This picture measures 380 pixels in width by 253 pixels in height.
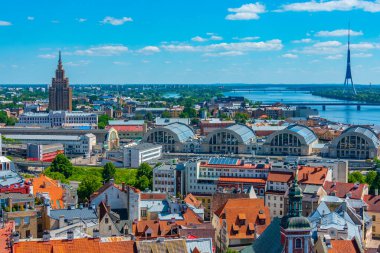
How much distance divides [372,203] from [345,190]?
3.49 meters

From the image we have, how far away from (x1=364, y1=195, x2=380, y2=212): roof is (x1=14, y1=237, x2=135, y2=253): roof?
3114 centimetres

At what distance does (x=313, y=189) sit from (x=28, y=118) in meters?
129

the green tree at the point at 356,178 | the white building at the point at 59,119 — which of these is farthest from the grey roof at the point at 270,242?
the white building at the point at 59,119

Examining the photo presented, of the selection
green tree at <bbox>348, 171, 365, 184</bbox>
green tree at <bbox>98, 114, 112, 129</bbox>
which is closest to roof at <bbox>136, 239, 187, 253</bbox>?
green tree at <bbox>348, 171, 365, 184</bbox>

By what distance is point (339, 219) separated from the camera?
43.9 m

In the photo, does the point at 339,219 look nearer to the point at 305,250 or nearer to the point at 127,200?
the point at 305,250

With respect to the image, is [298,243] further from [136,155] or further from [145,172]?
[136,155]

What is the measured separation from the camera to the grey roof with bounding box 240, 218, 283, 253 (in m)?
34.8

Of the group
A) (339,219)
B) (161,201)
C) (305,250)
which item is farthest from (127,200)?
(305,250)

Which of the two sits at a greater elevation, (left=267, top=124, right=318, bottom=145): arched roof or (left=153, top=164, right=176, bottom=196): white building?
(left=267, top=124, right=318, bottom=145): arched roof

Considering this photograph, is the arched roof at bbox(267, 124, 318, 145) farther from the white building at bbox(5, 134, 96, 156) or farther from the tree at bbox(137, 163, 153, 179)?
the tree at bbox(137, 163, 153, 179)

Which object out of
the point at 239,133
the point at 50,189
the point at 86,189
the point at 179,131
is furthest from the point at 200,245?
the point at 179,131

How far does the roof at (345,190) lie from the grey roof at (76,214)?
25979mm

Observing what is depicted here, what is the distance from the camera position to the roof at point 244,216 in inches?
2004
